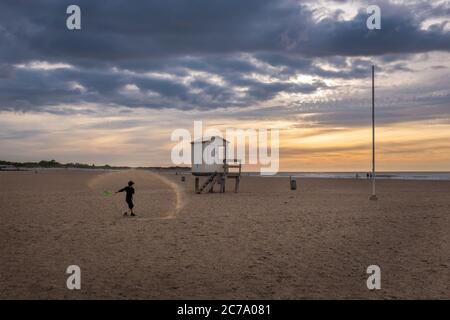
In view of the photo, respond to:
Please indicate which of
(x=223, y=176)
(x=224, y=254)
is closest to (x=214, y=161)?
(x=223, y=176)

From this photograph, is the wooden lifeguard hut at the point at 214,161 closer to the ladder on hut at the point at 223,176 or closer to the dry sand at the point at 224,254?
the ladder on hut at the point at 223,176

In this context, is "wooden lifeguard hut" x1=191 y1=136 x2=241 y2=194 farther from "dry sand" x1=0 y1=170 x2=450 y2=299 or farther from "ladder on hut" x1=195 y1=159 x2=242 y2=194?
"dry sand" x1=0 y1=170 x2=450 y2=299

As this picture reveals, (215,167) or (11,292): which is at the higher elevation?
(215,167)

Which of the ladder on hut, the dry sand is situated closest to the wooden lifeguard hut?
the ladder on hut

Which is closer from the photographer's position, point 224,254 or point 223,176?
point 224,254

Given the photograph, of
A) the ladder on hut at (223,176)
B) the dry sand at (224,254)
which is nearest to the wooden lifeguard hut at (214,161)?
the ladder on hut at (223,176)

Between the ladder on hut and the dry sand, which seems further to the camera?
the ladder on hut

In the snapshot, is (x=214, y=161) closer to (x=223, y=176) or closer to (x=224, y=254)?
(x=223, y=176)

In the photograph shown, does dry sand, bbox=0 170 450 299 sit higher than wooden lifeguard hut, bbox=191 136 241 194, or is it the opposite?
wooden lifeguard hut, bbox=191 136 241 194

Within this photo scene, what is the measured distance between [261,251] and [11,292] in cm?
614
